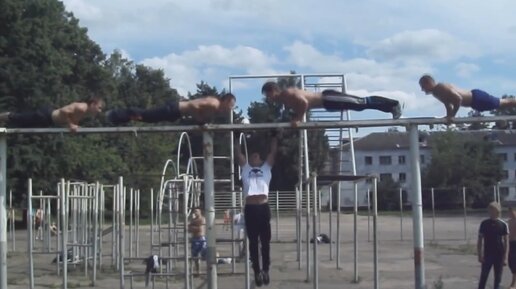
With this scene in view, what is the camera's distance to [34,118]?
495 inches

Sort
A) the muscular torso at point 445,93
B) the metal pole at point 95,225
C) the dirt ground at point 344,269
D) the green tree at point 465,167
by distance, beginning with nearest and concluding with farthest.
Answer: the muscular torso at point 445,93
the metal pole at point 95,225
the dirt ground at point 344,269
the green tree at point 465,167

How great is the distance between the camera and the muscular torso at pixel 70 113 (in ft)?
40.2

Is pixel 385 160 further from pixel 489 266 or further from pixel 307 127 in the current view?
pixel 307 127

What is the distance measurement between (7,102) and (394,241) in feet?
70.2

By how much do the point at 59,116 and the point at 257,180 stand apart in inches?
108

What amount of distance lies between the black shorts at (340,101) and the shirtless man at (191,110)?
1.16m

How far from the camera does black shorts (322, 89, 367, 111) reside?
11.9m

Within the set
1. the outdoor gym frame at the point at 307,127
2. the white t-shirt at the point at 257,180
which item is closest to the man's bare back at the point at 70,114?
the outdoor gym frame at the point at 307,127

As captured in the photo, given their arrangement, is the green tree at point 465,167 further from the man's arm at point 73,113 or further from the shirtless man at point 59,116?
the man's arm at point 73,113

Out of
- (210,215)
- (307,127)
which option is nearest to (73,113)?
(210,215)

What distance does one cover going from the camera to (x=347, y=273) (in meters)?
25.4

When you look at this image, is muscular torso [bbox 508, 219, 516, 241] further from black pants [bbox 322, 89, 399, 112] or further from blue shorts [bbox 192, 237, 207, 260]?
black pants [bbox 322, 89, 399, 112]

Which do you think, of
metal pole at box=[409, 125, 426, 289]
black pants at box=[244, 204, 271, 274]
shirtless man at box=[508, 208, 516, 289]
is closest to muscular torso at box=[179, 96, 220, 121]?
black pants at box=[244, 204, 271, 274]

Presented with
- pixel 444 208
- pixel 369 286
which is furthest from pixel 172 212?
pixel 444 208
